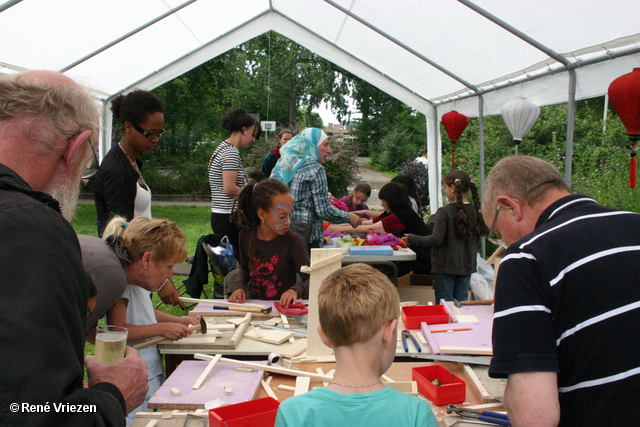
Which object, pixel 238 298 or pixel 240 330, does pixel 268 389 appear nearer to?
pixel 240 330

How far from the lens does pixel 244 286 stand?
3629mm

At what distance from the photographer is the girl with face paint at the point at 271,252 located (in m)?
3.61

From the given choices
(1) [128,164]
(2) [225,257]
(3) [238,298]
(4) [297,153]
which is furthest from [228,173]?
(3) [238,298]

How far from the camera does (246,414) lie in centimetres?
170

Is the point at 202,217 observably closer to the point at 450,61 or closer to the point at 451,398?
the point at 450,61

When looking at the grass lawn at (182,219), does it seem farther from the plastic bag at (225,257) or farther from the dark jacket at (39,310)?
the dark jacket at (39,310)

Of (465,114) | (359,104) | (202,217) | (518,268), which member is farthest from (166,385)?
(359,104)

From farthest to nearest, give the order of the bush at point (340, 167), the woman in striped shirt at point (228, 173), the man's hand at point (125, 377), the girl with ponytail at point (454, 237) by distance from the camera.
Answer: the bush at point (340, 167), the girl with ponytail at point (454, 237), the woman in striped shirt at point (228, 173), the man's hand at point (125, 377)

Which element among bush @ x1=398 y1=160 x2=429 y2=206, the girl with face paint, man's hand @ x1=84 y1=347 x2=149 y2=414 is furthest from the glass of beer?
bush @ x1=398 y1=160 x2=429 y2=206

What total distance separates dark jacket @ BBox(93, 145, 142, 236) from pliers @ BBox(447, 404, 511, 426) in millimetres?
2298

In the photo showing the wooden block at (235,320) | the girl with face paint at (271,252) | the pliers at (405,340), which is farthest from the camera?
the girl with face paint at (271,252)

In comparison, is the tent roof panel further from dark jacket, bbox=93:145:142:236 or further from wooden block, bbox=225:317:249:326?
wooden block, bbox=225:317:249:326

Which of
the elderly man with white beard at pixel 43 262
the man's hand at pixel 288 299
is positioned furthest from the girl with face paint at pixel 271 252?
the elderly man with white beard at pixel 43 262

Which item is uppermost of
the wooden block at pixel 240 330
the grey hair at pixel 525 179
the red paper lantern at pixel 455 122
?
the red paper lantern at pixel 455 122
